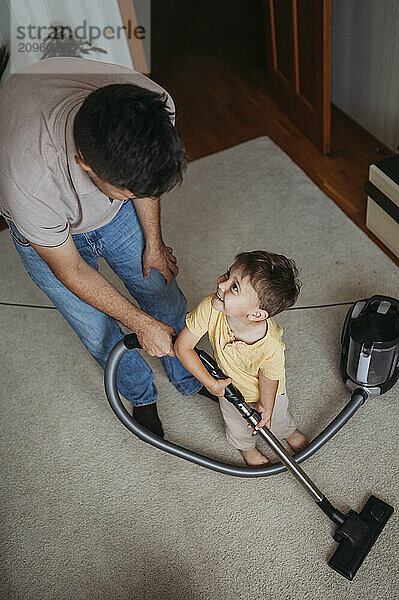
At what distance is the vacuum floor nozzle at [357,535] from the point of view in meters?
1.51

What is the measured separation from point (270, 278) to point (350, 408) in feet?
2.09

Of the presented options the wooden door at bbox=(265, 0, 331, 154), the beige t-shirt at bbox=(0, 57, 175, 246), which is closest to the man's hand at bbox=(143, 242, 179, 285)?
the beige t-shirt at bbox=(0, 57, 175, 246)

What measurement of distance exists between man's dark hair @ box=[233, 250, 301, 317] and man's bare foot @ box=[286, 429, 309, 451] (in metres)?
0.61

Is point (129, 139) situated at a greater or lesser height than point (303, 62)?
greater

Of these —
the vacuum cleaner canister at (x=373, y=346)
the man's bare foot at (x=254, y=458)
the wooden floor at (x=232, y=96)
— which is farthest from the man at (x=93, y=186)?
the wooden floor at (x=232, y=96)

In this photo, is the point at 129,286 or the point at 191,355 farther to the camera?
the point at 129,286

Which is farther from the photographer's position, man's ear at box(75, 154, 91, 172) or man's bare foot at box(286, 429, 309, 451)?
man's bare foot at box(286, 429, 309, 451)

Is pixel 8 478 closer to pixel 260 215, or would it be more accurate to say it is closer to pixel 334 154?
pixel 260 215

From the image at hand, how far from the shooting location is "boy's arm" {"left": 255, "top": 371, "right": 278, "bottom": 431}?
144 centimetres

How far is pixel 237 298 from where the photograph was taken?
4.22 ft

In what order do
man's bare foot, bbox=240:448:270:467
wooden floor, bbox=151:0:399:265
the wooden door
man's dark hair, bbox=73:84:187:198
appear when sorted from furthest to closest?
wooden floor, bbox=151:0:399:265, the wooden door, man's bare foot, bbox=240:448:270:467, man's dark hair, bbox=73:84:187:198

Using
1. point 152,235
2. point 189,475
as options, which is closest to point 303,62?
point 152,235

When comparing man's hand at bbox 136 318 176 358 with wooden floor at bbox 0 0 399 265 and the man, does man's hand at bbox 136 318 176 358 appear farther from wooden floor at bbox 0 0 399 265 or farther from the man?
wooden floor at bbox 0 0 399 265

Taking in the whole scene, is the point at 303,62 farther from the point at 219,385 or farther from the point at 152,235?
the point at 219,385
